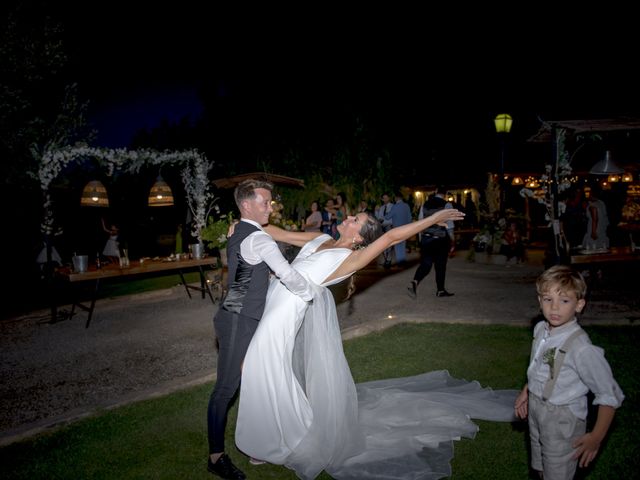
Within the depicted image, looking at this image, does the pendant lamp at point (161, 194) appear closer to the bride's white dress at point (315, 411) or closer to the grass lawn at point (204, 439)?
the grass lawn at point (204, 439)

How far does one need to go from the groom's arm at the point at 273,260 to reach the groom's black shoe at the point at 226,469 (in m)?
1.31

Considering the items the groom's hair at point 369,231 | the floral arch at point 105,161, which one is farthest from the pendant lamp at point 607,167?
the floral arch at point 105,161

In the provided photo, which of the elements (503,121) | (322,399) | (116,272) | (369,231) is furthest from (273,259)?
(503,121)

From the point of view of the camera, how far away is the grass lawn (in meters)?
3.19

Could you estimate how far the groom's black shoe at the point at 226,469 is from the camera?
309cm

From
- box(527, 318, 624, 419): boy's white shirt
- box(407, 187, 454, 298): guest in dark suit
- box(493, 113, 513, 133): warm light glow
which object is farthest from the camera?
box(493, 113, 513, 133): warm light glow

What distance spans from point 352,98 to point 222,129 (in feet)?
38.3

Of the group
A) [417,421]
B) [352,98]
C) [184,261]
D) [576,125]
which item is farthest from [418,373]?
[352,98]

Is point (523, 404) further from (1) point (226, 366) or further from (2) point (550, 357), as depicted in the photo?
(1) point (226, 366)

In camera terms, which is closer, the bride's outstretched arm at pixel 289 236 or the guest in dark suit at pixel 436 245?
the bride's outstretched arm at pixel 289 236

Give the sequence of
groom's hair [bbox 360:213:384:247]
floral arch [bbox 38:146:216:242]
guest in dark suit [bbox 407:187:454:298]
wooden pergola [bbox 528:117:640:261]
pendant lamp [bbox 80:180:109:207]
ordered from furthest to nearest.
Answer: pendant lamp [bbox 80:180:109:207]
floral arch [bbox 38:146:216:242]
guest in dark suit [bbox 407:187:454:298]
wooden pergola [bbox 528:117:640:261]
groom's hair [bbox 360:213:384:247]

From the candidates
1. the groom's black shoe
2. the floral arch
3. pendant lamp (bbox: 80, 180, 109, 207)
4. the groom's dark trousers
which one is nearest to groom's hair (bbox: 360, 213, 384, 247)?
the groom's dark trousers

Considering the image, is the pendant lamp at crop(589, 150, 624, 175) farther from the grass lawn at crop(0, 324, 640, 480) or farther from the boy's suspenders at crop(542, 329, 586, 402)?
the boy's suspenders at crop(542, 329, 586, 402)

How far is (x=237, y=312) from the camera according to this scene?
314 centimetres
